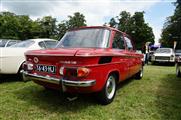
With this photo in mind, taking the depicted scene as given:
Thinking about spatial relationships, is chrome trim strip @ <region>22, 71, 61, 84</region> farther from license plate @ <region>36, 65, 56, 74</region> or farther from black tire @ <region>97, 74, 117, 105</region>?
black tire @ <region>97, 74, 117, 105</region>

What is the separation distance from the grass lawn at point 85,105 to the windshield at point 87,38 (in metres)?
1.33

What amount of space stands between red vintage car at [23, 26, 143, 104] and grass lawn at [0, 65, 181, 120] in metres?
0.41

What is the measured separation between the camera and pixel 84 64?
403 centimetres

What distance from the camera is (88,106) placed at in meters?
4.66

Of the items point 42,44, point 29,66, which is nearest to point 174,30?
point 42,44

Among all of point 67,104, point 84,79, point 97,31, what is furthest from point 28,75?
point 97,31

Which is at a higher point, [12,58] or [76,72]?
[12,58]

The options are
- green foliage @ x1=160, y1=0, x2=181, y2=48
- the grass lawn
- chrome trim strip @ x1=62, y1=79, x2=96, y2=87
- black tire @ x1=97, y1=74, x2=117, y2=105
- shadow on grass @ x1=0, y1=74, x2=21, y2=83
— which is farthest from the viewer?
green foliage @ x1=160, y1=0, x2=181, y2=48

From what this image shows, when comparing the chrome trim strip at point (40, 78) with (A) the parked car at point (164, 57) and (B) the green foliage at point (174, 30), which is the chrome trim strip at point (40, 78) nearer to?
(A) the parked car at point (164, 57)

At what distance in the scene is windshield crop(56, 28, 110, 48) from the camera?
4.92 m

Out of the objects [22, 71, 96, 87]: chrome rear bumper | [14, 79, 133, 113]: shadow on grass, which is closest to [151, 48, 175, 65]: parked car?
[14, 79, 133, 113]: shadow on grass

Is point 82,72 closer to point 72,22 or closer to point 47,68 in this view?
point 47,68

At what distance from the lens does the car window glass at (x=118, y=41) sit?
5320 mm

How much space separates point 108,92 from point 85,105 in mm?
665
